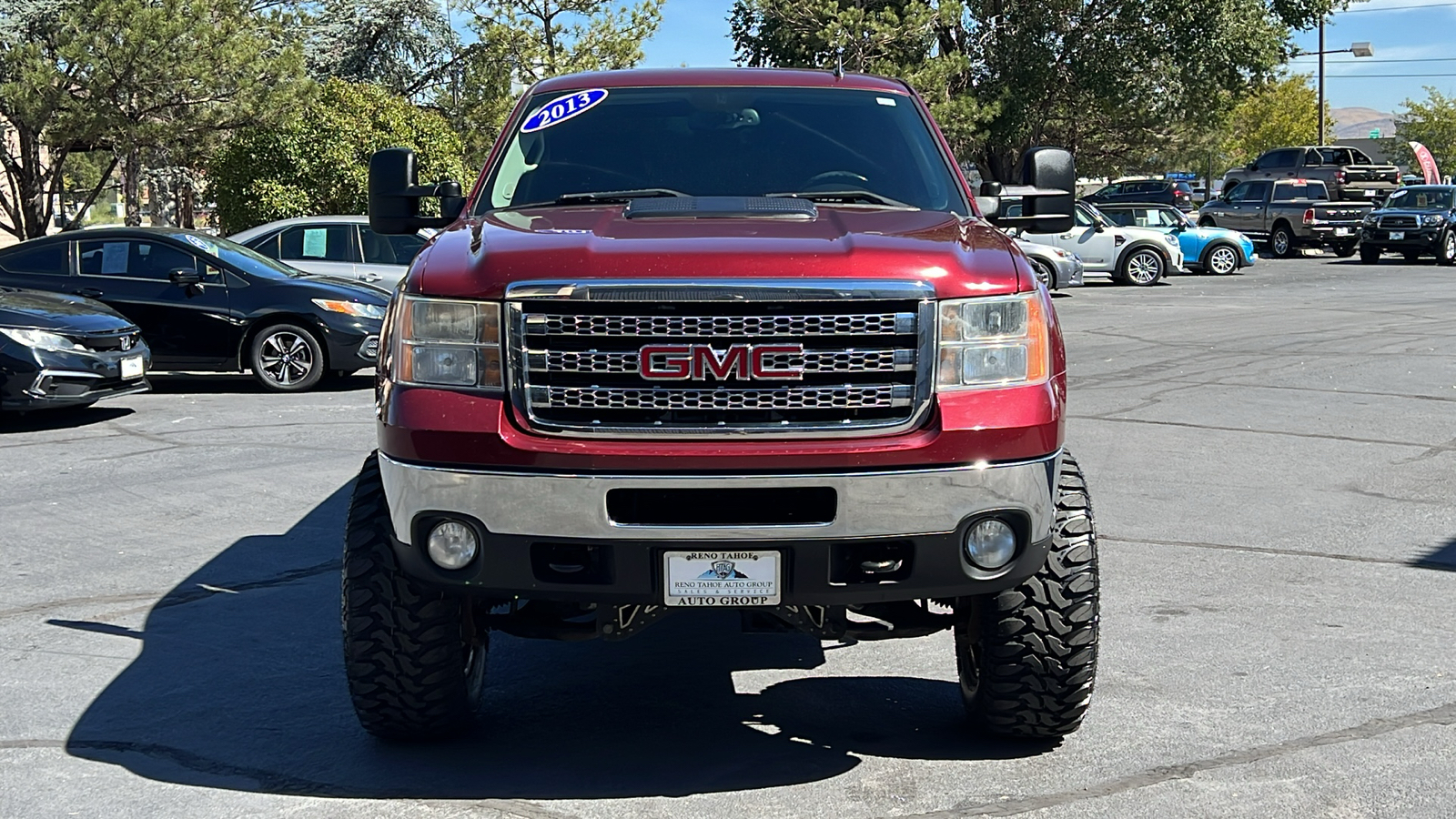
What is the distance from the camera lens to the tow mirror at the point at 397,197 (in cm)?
583

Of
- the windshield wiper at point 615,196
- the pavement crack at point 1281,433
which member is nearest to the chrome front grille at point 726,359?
the windshield wiper at point 615,196

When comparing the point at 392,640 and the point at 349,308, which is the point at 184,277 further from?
the point at 392,640

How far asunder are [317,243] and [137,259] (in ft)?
10.6

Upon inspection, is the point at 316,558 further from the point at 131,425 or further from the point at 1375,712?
the point at 131,425

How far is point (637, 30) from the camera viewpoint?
30531 mm

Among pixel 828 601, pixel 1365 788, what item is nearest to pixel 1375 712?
pixel 1365 788

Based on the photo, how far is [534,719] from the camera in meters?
4.90

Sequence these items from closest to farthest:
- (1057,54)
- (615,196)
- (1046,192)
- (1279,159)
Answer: (615,196) → (1046,192) → (1057,54) → (1279,159)

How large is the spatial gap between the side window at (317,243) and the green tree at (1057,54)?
1895cm

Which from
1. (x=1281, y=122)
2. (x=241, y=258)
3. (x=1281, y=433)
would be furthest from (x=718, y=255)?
(x=1281, y=122)

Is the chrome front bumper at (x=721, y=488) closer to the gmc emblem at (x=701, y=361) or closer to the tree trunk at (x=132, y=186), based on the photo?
the gmc emblem at (x=701, y=361)

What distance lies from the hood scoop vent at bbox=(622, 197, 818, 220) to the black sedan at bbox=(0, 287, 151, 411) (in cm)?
773

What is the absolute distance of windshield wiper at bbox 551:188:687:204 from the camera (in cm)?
517

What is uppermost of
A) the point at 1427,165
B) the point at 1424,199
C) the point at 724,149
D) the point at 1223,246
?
the point at 1427,165
